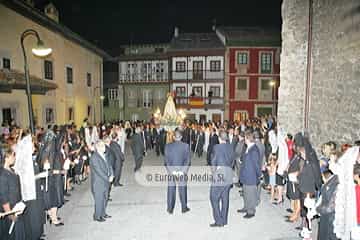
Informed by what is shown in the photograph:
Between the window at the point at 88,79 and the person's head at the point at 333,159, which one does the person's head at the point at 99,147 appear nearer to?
the person's head at the point at 333,159

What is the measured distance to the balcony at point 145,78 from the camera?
38.3 metres

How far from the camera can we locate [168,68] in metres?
37.7

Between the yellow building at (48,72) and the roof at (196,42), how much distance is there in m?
9.90

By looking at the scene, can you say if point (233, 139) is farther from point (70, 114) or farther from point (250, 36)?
point (250, 36)

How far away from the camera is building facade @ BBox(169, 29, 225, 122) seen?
34062 mm

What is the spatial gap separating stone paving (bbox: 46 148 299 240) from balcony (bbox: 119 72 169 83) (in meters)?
29.5

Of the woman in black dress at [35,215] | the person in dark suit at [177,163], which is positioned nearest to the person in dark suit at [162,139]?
the person in dark suit at [177,163]

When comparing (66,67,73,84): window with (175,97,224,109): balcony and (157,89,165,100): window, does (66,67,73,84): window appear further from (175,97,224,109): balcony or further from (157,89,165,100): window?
(157,89,165,100): window

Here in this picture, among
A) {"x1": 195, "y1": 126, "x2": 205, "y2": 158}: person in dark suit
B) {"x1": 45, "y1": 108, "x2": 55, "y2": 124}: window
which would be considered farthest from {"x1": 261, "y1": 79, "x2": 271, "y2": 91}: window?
{"x1": 45, "y1": 108, "x2": 55, "y2": 124}: window

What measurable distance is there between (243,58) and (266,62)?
2501 mm

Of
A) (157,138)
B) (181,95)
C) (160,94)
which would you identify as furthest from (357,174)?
(160,94)

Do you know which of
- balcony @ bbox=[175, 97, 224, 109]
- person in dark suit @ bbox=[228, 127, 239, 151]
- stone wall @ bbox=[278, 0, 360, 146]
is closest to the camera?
stone wall @ bbox=[278, 0, 360, 146]

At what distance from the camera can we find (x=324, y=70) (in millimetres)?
10656

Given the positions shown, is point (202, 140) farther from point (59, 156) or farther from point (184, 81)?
point (184, 81)
